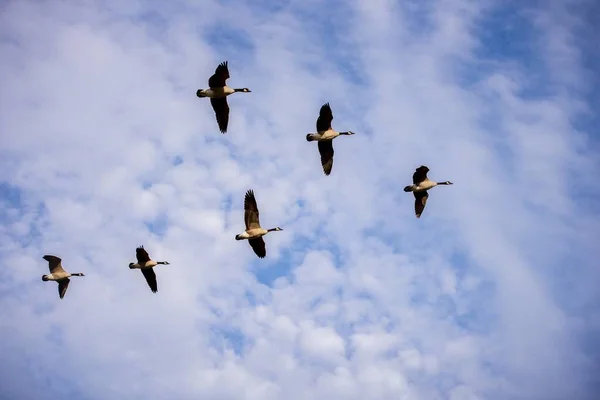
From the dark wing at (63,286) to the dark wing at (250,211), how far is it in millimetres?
13681

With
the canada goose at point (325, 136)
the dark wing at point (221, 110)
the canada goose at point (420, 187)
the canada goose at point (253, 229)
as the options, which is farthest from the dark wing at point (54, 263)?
the canada goose at point (420, 187)

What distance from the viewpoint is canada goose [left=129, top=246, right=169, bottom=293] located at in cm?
3388

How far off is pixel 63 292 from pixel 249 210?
47.5 ft

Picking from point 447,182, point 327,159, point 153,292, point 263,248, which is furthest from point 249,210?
point 447,182

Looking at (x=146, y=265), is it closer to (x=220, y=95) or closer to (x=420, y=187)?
(x=220, y=95)

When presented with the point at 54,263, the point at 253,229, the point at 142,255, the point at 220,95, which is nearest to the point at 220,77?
the point at 220,95

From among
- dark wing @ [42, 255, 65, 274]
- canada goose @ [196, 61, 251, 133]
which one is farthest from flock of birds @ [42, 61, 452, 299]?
dark wing @ [42, 255, 65, 274]

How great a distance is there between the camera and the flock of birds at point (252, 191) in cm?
3095

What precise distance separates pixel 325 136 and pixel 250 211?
5.07m

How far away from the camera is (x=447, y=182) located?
117 feet

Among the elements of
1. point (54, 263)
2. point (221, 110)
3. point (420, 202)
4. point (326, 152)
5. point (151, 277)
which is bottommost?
point (151, 277)

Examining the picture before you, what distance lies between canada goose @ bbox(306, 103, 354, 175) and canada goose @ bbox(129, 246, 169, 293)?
394 inches

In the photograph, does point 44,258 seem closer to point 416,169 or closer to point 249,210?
point 249,210

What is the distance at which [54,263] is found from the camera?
3812cm
